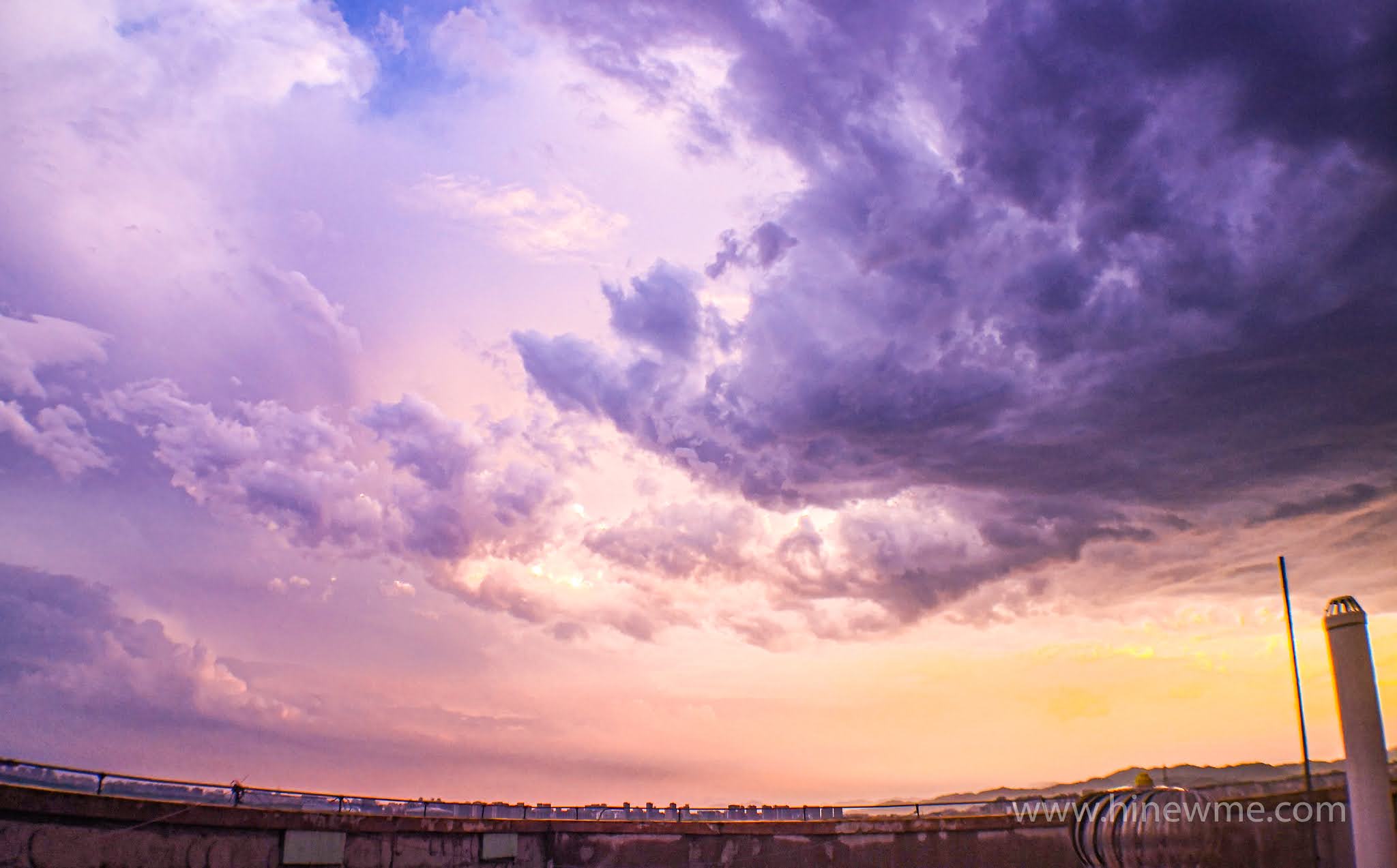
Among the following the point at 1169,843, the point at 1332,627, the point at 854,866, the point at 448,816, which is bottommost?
the point at 854,866

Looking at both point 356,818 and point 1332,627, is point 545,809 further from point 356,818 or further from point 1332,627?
point 1332,627

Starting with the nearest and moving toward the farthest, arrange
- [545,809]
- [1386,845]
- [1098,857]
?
[1098,857] < [1386,845] < [545,809]

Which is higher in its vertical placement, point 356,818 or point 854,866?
point 356,818

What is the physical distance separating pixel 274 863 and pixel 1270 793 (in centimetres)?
2148

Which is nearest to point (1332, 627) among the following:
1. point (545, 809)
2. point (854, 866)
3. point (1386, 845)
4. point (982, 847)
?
point (1386, 845)

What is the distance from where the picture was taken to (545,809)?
29359mm

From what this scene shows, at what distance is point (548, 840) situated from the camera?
22812mm

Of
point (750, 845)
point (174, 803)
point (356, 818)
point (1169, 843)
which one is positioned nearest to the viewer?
point (1169, 843)

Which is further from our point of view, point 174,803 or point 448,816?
point 448,816

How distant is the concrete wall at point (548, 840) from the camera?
511 inches

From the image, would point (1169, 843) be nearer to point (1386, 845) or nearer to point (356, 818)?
point (1386, 845)

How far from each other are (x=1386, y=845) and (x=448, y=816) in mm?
16715

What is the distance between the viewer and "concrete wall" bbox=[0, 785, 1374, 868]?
1298 centimetres

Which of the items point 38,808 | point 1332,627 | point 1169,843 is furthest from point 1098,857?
point 38,808
